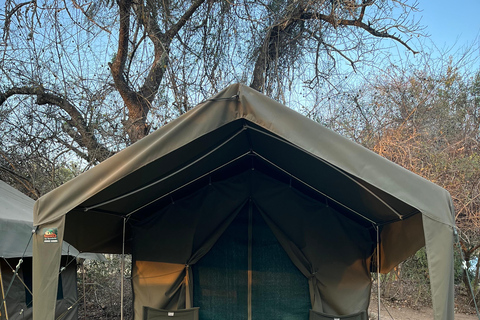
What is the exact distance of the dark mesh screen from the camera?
15.2ft

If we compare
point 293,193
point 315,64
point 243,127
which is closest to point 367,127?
point 315,64

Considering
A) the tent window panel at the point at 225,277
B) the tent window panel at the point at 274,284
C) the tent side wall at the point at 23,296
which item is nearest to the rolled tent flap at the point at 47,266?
the tent side wall at the point at 23,296

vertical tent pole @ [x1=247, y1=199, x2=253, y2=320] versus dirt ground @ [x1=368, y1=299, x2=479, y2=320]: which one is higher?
vertical tent pole @ [x1=247, y1=199, x2=253, y2=320]

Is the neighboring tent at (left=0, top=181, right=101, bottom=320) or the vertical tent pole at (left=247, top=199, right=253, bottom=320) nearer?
the neighboring tent at (left=0, top=181, right=101, bottom=320)

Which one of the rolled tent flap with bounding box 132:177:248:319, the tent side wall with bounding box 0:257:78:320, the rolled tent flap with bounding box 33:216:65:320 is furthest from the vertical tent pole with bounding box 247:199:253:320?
the rolled tent flap with bounding box 33:216:65:320

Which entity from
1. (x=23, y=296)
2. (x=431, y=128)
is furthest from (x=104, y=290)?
(x=431, y=128)

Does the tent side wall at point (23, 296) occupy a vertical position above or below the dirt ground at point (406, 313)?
above

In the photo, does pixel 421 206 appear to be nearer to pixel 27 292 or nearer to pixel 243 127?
pixel 243 127

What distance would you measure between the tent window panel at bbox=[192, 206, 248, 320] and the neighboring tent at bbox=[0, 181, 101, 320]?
1.49 meters

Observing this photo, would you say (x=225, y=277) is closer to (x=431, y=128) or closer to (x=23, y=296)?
(x=23, y=296)

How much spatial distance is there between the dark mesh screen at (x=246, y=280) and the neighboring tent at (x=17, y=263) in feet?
5.11

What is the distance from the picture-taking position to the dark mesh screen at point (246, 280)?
182 inches

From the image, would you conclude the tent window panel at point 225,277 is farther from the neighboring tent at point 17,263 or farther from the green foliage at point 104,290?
the green foliage at point 104,290

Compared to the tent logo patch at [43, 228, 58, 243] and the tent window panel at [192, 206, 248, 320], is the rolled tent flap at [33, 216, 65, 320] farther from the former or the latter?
the tent window panel at [192, 206, 248, 320]
